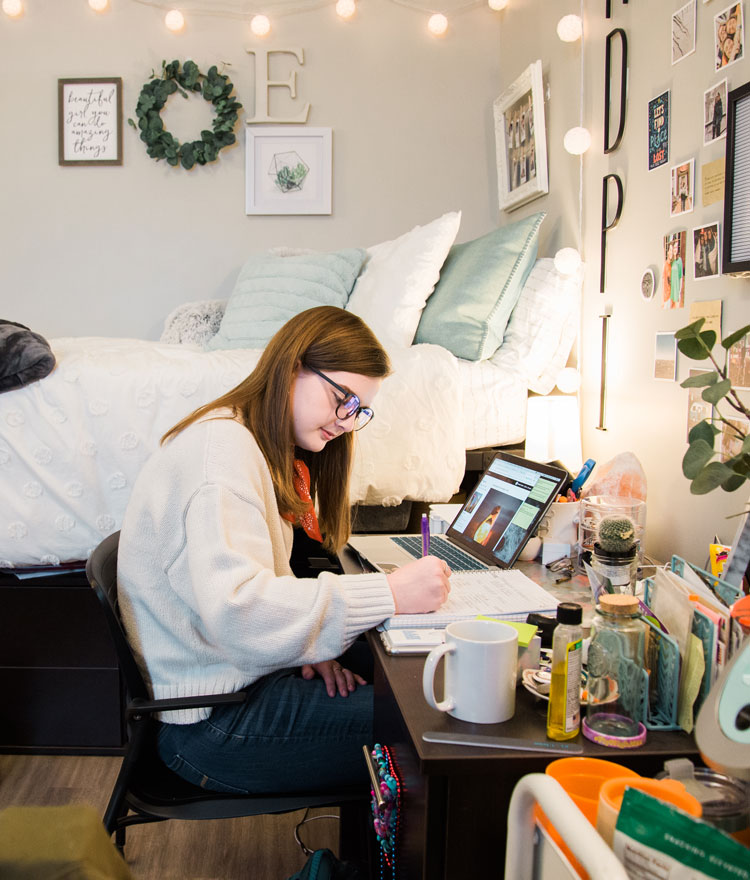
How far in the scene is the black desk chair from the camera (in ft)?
3.64

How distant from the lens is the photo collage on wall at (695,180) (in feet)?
4.52

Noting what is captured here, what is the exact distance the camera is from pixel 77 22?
10.9 feet

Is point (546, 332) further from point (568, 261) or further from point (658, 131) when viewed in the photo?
point (658, 131)

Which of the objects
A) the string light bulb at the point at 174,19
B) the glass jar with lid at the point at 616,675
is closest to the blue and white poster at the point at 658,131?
the glass jar with lid at the point at 616,675

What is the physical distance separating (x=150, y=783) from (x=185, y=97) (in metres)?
2.93

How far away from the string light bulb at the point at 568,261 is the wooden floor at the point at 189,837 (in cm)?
144

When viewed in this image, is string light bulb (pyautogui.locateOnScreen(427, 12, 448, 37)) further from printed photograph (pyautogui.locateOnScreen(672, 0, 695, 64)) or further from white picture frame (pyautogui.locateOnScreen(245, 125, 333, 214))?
printed photograph (pyautogui.locateOnScreen(672, 0, 695, 64))

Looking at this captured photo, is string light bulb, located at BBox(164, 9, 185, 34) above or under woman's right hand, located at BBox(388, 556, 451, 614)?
above

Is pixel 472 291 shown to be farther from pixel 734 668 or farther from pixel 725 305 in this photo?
pixel 734 668

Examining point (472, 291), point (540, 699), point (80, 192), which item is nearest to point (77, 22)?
point (80, 192)

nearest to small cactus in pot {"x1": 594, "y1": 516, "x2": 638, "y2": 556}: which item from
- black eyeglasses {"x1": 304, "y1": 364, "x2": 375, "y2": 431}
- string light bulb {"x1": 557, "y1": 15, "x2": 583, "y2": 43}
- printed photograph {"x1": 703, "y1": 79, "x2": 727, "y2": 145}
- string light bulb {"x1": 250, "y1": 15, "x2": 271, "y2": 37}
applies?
black eyeglasses {"x1": 304, "y1": 364, "x2": 375, "y2": 431}

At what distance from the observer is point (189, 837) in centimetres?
170

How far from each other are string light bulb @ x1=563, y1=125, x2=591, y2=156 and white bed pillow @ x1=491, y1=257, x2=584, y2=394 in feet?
0.98

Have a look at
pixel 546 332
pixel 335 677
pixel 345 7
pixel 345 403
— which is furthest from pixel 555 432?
pixel 345 7
